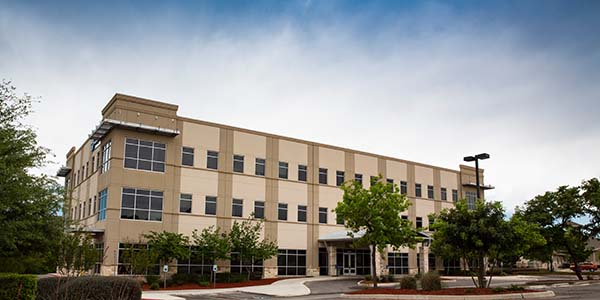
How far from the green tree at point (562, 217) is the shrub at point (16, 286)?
3470cm

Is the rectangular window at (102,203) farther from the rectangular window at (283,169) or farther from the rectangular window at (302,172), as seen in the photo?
the rectangular window at (302,172)

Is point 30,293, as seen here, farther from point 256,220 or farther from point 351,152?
point 351,152

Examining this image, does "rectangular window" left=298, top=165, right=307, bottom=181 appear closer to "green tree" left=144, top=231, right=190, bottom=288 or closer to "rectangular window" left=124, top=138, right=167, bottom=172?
"rectangular window" left=124, top=138, right=167, bottom=172

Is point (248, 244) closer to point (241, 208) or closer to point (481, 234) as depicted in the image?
point (241, 208)

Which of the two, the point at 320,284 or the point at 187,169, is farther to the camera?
the point at 187,169

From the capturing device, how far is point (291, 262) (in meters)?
47.1

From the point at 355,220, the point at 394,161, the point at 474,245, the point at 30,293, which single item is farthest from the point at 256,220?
the point at 30,293

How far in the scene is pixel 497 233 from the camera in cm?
2533

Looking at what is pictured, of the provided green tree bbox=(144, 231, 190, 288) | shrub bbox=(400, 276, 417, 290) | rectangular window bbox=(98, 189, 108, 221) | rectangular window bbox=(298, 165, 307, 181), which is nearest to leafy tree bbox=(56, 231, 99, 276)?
green tree bbox=(144, 231, 190, 288)

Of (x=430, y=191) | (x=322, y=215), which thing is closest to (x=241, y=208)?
(x=322, y=215)

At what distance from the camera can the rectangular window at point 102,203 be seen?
129 feet

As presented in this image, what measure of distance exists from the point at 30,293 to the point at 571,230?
38.6m

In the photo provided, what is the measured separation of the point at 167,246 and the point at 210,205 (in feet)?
22.6

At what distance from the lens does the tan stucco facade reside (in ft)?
129
